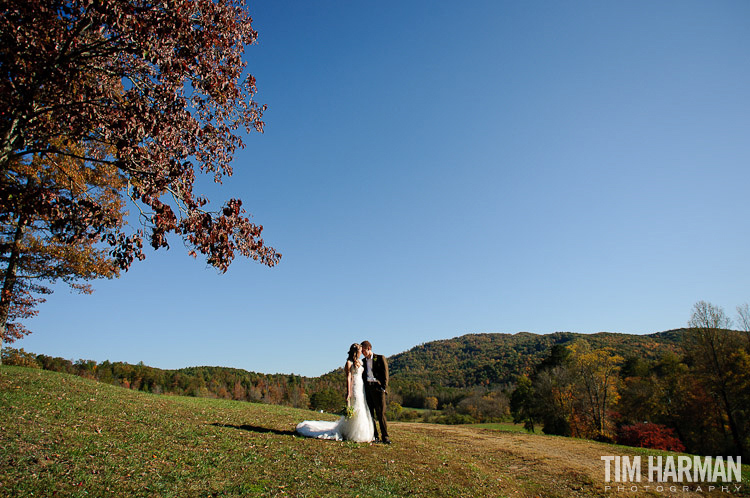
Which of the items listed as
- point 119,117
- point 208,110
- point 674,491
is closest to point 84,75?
point 119,117

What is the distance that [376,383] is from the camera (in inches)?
488

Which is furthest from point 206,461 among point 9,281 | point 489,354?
point 489,354

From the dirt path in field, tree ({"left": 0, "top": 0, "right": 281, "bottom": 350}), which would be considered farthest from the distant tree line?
tree ({"left": 0, "top": 0, "right": 281, "bottom": 350})

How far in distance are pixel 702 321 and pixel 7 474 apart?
5246cm

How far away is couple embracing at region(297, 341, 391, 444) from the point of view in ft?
39.7

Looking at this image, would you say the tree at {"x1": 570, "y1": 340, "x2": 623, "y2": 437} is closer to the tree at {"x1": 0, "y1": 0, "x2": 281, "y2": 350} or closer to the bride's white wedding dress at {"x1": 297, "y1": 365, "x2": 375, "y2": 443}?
the bride's white wedding dress at {"x1": 297, "y1": 365, "x2": 375, "y2": 443}

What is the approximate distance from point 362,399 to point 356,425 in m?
0.84

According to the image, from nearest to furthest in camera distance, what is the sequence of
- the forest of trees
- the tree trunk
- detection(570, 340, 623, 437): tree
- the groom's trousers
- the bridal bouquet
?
the bridal bouquet
the groom's trousers
the tree trunk
the forest of trees
detection(570, 340, 623, 437): tree

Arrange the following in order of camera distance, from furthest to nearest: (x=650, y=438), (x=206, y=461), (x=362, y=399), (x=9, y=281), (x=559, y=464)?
(x=650, y=438)
(x=9, y=281)
(x=559, y=464)
(x=362, y=399)
(x=206, y=461)

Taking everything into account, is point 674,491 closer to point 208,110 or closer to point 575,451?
point 575,451

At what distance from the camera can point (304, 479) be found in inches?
327

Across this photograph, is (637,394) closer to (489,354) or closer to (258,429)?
(258,429)

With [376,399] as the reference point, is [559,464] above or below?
below

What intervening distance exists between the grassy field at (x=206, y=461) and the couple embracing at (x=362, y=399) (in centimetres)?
56
